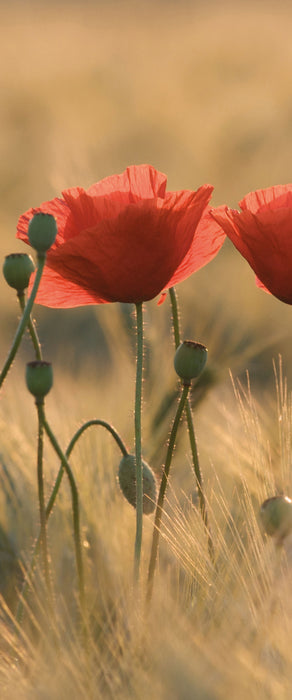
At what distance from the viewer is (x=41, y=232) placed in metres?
0.29

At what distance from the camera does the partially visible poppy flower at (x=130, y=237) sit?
12.1 inches

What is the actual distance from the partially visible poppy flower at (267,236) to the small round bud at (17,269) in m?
0.07

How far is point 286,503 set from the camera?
29 centimetres

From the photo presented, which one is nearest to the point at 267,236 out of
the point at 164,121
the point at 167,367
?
the point at 167,367

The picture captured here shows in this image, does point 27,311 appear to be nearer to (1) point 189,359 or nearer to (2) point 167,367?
(1) point 189,359

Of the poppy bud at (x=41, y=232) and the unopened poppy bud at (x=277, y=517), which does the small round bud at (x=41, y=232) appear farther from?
the unopened poppy bud at (x=277, y=517)

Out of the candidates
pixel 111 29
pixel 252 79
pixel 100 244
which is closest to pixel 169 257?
pixel 100 244

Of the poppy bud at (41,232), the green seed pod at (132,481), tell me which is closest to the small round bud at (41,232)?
the poppy bud at (41,232)

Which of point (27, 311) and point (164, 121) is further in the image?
point (164, 121)

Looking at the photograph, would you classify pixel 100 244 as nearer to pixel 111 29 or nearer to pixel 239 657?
pixel 239 657

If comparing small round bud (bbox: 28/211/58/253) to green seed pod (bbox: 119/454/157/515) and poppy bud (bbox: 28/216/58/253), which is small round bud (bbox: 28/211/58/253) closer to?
poppy bud (bbox: 28/216/58/253)

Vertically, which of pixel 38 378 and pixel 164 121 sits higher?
pixel 164 121

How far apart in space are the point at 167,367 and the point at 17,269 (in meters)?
0.29

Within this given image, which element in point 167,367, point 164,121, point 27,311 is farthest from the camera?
point 164,121
